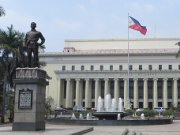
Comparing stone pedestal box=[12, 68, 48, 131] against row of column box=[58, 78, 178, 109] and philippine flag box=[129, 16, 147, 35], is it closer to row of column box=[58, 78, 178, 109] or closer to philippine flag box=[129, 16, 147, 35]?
philippine flag box=[129, 16, 147, 35]

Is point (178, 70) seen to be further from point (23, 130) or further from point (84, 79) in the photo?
point (23, 130)

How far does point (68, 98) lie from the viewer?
117 meters

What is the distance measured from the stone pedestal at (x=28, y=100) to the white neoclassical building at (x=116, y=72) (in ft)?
303

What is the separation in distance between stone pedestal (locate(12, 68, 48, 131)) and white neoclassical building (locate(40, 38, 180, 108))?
9239 cm

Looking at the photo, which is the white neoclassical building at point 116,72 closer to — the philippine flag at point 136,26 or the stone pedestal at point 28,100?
the philippine flag at point 136,26

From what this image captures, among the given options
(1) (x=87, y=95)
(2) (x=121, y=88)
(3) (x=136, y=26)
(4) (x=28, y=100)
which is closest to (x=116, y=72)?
(2) (x=121, y=88)

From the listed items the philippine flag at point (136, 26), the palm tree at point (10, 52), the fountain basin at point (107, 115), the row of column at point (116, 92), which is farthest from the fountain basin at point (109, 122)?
the row of column at point (116, 92)

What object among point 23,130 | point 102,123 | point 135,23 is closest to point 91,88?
point 135,23

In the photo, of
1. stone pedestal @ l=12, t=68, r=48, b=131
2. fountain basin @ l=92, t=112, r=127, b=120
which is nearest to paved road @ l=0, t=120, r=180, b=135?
stone pedestal @ l=12, t=68, r=48, b=131

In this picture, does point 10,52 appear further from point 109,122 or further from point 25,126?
point 25,126

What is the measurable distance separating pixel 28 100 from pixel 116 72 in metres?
95.6

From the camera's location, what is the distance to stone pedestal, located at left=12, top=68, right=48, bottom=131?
68.9 ft

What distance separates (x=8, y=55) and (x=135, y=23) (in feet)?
89.7

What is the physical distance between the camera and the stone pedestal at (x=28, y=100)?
21.0 m
